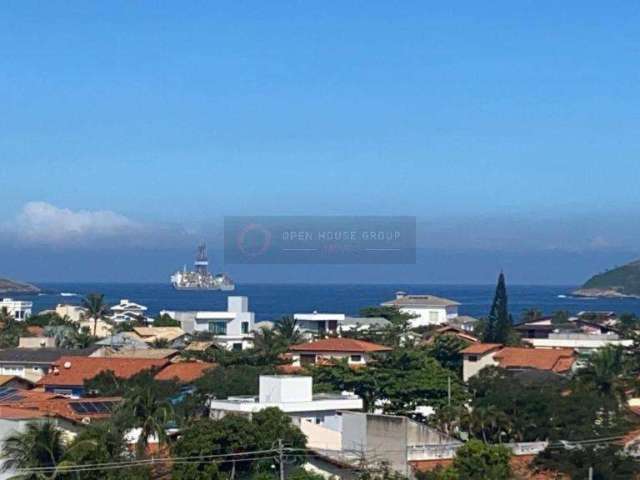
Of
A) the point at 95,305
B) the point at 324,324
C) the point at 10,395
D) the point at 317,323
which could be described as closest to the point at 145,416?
the point at 10,395

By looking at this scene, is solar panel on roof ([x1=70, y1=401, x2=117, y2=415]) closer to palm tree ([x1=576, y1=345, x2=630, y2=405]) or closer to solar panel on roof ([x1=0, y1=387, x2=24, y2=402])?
solar panel on roof ([x1=0, y1=387, x2=24, y2=402])

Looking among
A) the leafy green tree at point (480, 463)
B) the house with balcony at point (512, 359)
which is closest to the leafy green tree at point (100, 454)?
the leafy green tree at point (480, 463)

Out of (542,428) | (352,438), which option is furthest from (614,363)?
(352,438)

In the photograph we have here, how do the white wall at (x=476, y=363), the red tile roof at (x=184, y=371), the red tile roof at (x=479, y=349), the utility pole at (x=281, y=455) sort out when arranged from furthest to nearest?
1. the red tile roof at (x=479, y=349)
2. the white wall at (x=476, y=363)
3. the red tile roof at (x=184, y=371)
4. the utility pole at (x=281, y=455)

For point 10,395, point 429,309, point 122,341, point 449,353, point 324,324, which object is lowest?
point 10,395

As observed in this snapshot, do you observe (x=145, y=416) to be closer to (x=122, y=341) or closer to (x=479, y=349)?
(x=479, y=349)

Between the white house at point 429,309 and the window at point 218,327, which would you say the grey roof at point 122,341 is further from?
the white house at point 429,309
